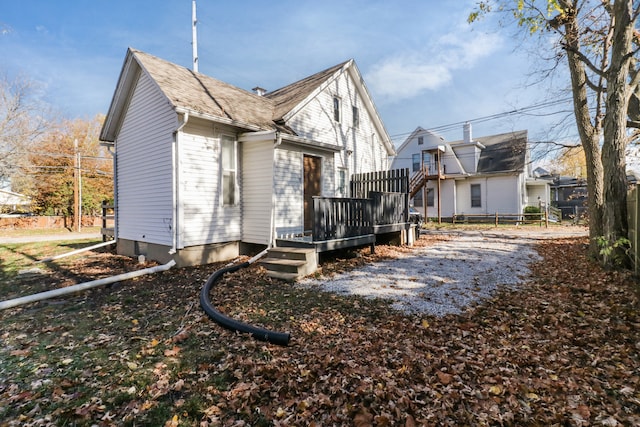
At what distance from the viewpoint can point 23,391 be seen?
111 inches

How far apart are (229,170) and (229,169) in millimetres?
29

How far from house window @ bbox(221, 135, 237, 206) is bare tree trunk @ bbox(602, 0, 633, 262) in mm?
8904

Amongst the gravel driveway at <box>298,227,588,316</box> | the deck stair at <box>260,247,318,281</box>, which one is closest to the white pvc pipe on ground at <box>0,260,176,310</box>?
the deck stair at <box>260,247,318,281</box>

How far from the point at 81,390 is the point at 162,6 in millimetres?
13725

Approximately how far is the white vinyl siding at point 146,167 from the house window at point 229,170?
1.35 metres

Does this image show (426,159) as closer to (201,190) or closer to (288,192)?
(288,192)

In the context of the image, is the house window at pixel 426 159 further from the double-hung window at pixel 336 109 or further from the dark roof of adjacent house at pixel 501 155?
the double-hung window at pixel 336 109

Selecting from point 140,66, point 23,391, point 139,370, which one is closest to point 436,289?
point 139,370

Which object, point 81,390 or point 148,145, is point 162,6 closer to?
point 148,145

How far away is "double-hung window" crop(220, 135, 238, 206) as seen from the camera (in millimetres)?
8523

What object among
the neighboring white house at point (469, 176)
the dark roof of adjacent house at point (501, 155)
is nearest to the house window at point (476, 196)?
the neighboring white house at point (469, 176)

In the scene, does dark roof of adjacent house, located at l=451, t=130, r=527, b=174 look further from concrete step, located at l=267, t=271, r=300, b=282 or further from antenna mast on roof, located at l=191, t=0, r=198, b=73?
concrete step, located at l=267, t=271, r=300, b=282

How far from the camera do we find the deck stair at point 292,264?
21.5 feet

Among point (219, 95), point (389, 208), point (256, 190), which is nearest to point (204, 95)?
point (219, 95)
